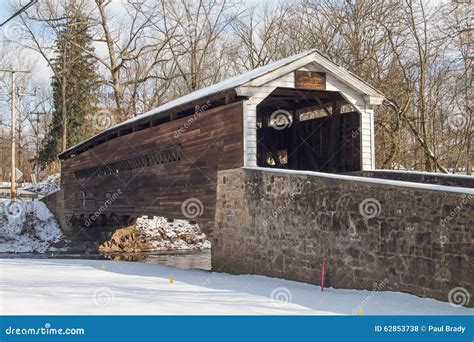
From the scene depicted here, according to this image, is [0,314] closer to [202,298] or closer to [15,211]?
[202,298]

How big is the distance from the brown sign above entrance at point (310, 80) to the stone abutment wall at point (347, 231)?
2676mm

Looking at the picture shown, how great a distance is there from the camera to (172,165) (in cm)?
1714

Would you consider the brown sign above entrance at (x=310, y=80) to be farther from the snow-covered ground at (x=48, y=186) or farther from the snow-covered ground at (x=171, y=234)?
the snow-covered ground at (x=48, y=186)

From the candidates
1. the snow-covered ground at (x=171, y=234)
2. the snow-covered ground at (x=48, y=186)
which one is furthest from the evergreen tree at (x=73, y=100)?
the snow-covered ground at (x=171, y=234)

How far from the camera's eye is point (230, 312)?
786cm

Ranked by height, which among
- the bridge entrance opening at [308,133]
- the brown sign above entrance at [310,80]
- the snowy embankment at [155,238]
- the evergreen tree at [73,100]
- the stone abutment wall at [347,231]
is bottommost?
the snowy embankment at [155,238]

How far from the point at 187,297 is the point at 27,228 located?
22.2 meters

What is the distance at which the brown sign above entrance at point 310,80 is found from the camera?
45.8 feet

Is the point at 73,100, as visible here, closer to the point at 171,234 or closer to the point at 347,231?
the point at 171,234

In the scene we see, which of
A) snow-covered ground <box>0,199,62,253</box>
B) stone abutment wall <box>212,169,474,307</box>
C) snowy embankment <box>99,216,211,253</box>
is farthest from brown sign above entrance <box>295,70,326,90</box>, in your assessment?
snow-covered ground <box>0,199,62,253</box>

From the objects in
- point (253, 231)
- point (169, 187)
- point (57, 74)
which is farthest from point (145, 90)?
point (253, 231)

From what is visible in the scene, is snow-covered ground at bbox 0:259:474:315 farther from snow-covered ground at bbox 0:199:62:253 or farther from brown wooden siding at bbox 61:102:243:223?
snow-covered ground at bbox 0:199:62:253

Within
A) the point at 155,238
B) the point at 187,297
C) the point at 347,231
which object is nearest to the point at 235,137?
the point at 347,231

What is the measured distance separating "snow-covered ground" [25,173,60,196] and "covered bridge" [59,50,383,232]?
17483 millimetres
